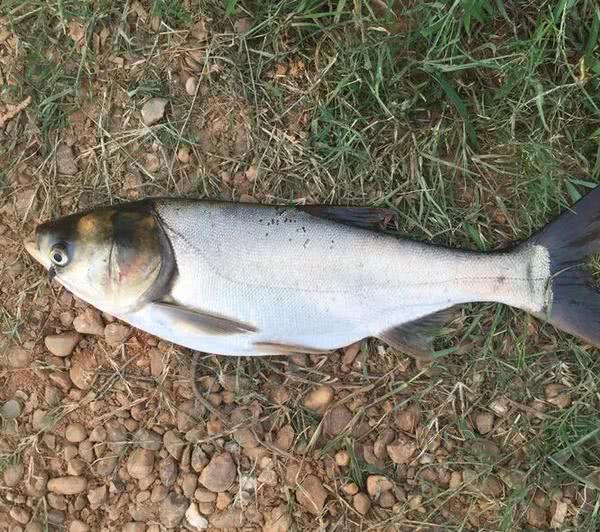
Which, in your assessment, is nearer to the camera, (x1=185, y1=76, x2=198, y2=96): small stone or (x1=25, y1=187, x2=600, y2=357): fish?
(x1=25, y1=187, x2=600, y2=357): fish

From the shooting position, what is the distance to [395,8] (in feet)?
9.89

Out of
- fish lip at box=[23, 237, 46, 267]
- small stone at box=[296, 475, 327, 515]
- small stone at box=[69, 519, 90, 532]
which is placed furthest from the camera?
small stone at box=[69, 519, 90, 532]

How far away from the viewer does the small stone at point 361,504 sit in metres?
2.97

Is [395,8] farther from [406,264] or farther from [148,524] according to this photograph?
[148,524]

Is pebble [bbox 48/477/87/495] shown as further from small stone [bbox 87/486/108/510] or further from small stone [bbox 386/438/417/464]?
small stone [bbox 386/438/417/464]

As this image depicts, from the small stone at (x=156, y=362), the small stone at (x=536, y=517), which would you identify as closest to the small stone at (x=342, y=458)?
the small stone at (x=536, y=517)

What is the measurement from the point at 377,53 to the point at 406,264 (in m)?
1.09

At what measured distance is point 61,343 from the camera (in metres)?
3.16

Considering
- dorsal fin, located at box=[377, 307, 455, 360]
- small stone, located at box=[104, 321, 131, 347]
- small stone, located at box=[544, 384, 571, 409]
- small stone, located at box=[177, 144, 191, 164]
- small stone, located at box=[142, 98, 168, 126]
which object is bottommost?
small stone, located at box=[104, 321, 131, 347]

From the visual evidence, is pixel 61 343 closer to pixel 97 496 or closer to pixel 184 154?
pixel 97 496

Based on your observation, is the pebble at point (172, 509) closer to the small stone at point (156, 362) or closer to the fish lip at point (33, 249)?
the small stone at point (156, 362)

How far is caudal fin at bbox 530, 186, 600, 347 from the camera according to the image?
9.00 ft

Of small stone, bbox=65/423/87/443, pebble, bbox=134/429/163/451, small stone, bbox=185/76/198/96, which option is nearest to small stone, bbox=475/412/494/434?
pebble, bbox=134/429/163/451

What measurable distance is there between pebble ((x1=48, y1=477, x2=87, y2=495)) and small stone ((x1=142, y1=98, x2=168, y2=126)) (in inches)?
76.4
